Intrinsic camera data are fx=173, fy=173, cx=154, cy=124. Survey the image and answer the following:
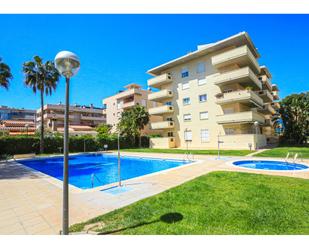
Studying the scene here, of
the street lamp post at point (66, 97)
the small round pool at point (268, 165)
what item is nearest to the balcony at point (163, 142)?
the small round pool at point (268, 165)

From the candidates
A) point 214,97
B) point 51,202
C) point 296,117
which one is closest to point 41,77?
point 51,202

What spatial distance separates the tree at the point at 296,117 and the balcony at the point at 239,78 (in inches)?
389

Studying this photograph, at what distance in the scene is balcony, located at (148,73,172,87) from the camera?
32.3 metres

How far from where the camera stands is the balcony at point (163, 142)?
3067cm

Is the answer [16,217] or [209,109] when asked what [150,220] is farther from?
[209,109]

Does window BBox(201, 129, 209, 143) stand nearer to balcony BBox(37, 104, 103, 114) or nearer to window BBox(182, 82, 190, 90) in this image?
window BBox(182, 82, 190, 90)

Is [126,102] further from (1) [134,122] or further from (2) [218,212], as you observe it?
(2) [218,212]

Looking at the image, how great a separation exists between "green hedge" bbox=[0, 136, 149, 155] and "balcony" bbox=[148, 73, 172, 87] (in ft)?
40.3

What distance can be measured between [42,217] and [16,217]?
0.74 meters

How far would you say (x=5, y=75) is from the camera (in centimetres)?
1959

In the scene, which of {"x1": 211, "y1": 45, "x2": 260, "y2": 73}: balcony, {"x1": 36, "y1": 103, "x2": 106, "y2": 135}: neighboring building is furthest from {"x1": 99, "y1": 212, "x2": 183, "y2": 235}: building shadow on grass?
{"x1": 36, "y1": 103, "x2": 106, "y2": 135}: neighboring building

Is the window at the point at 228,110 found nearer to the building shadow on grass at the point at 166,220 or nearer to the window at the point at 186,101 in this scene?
the window at the point at 186,101

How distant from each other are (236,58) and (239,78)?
2752mm

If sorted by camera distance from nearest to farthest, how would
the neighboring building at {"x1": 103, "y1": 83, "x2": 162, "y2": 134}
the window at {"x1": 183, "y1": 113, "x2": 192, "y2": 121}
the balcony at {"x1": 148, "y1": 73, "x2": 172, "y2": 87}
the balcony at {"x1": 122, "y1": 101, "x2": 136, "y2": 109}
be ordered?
the window at {"x1": 183, "y1": 113, "x2": 192, "y2": 121} < the balcony at {"x1": 148, "y1": 73, "x2": 172, "y2": 87} < the neighboring building at {"x1": 103, "y1": 83, "x2": 162, "y2": 134} < the balcony at {"x1": 122, "y1": 101, "x2": 136, "y2": 109}
